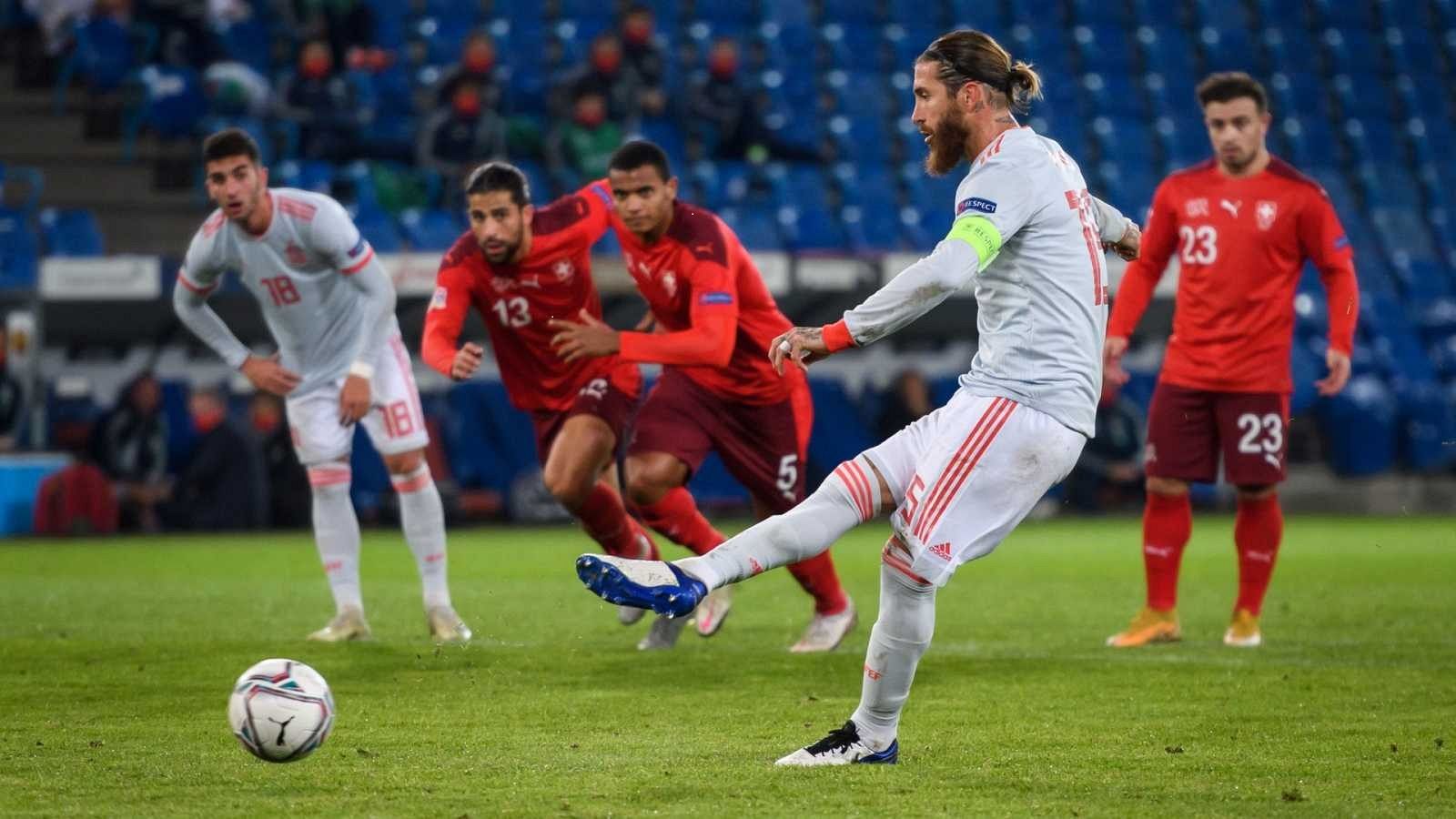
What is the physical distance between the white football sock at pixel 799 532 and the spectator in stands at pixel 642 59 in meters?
14.7

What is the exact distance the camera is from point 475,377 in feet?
60.4

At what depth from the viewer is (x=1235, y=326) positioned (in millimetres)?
8375

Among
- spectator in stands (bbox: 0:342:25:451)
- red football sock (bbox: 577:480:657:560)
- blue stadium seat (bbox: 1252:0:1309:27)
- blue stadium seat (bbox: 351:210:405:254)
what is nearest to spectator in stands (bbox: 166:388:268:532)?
spectator in stands (bbox: 0:342:25:451)

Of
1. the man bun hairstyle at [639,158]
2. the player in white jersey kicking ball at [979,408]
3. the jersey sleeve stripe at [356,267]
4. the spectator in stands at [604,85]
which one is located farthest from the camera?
the spectator in stands at [604,85]

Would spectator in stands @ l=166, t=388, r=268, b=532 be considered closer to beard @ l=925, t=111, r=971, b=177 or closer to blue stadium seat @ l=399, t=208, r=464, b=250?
blue stadium seat @ l=399, t=208, r=464, b=250

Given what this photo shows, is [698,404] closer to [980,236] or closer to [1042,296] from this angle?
[1042,296]

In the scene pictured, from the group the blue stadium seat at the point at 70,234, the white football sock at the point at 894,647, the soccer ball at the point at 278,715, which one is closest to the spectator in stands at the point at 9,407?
the blue stadium seat at the point at 70,234

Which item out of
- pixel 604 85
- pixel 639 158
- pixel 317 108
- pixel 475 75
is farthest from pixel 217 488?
pixel 639 158

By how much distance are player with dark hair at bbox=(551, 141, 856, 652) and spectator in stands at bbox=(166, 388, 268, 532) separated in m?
9.03

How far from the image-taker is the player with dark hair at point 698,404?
299 inches

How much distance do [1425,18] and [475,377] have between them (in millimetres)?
13823

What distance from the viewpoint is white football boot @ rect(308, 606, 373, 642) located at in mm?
8133

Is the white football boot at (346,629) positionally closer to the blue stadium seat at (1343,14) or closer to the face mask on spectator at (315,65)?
the face mask on spectator at (315,65)

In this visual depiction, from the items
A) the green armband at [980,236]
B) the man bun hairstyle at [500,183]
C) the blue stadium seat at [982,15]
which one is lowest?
the man bun hairstyle at [500,183]
